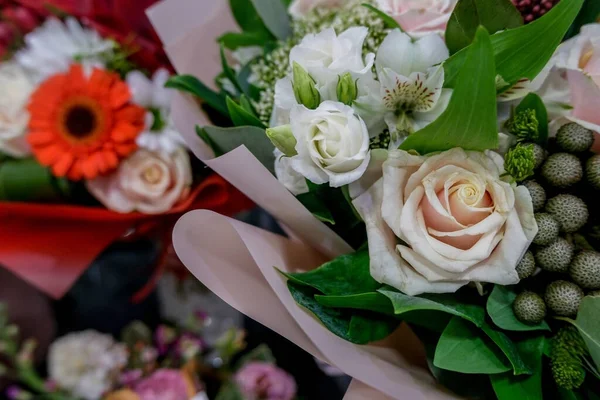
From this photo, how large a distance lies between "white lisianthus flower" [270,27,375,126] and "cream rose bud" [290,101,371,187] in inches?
1.4

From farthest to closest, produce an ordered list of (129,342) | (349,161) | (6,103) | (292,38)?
(129,342) < (6,103) < (292,38) < (349,161)

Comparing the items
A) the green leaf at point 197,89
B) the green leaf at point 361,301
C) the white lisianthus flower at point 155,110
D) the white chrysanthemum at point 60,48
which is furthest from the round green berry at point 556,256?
the white chrysanthemum at point 60,48

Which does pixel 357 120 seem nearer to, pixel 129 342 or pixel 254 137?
pixel 254 137

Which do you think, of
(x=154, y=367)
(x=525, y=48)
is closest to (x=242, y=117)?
(x=525, y=48)

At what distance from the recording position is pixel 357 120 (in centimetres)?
46

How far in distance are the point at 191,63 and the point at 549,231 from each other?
477 mm

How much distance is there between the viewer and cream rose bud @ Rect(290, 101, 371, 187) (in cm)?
45

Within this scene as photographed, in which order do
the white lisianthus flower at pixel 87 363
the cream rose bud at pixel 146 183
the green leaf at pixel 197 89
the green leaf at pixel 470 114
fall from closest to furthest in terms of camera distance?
the green leaf at pixel 470 114 < the green leaf at pixel 197 89 < the cream rose bud at pixel 146 183 < the white lisianthus flower at pixel 87 363

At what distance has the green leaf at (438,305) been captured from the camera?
1.44 ft

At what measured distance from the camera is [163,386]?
2.80 feet

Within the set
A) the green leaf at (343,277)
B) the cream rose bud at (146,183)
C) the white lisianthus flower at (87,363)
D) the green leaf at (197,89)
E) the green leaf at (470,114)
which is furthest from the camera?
the white lisianthus flower at (87,363)

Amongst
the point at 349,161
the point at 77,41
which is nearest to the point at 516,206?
the point at 349,161

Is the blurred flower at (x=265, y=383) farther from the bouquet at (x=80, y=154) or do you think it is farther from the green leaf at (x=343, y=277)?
the green leaf at (x=343, y=277)

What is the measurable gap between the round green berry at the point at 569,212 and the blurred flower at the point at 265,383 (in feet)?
1.70
